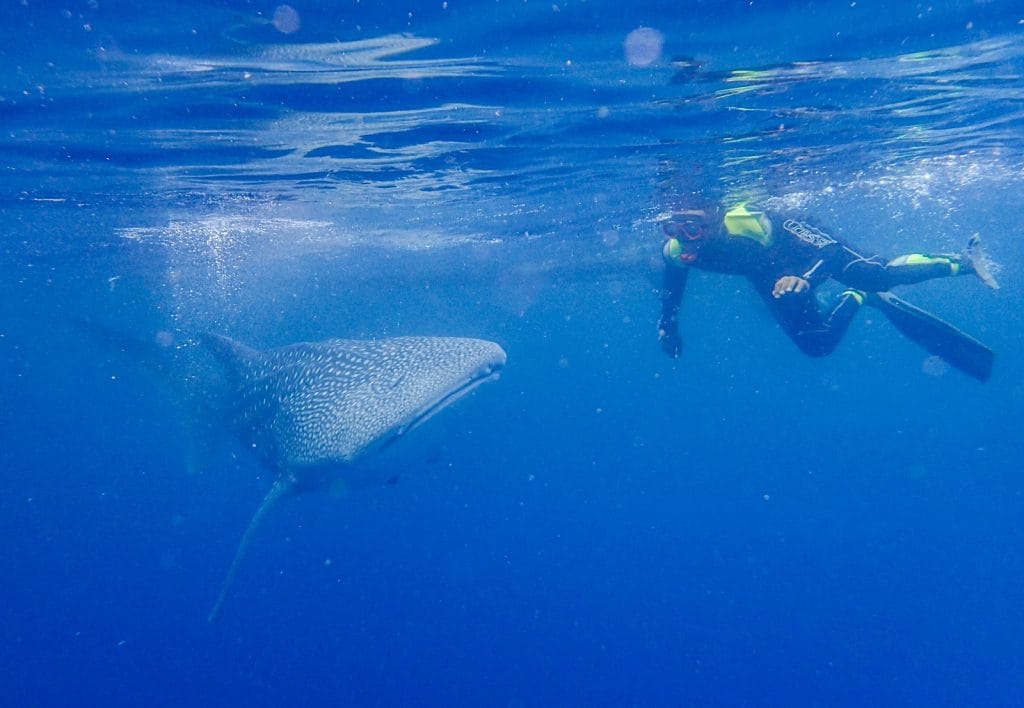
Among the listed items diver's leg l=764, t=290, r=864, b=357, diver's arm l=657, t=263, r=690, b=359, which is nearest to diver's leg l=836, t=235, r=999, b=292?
diver's leg l=764, t=290, r=864, b=357

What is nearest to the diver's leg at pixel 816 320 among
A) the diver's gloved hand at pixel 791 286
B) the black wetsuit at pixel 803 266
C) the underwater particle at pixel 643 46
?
the black wetsuit at pixel 803 266

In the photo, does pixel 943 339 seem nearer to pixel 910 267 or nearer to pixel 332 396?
pixel 910 267

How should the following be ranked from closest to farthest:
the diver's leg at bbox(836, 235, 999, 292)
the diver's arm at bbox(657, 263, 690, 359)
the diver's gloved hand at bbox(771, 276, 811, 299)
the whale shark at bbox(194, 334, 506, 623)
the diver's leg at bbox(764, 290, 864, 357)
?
the whale shark at bbox(194, 334, 506, 623)
the diver's gloved hand at bbox(771, 276, 811, 299)
the diver's leg at bbox(764, 290, 864, 357)
the diver's leg at bbox(836, 235, 999, 292)
the diver's arm at bbox(657, 263, 690, 359)

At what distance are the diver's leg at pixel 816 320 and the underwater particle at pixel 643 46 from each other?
4.04m

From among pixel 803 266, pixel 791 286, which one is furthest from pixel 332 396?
pixel 803 266

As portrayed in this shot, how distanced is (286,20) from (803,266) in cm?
851

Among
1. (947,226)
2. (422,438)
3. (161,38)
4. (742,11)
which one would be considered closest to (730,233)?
(742,11)

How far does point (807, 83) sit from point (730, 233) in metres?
2.78

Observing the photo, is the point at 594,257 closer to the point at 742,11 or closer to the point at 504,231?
the point at 504,231

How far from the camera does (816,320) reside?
33.5 ft

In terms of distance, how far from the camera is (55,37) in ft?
24.0

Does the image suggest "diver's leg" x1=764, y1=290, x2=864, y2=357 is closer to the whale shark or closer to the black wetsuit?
the black wetsuit

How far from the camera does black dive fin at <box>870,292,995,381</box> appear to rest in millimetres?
10203

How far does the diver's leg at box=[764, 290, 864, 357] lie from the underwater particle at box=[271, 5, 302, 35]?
759 centimetres
